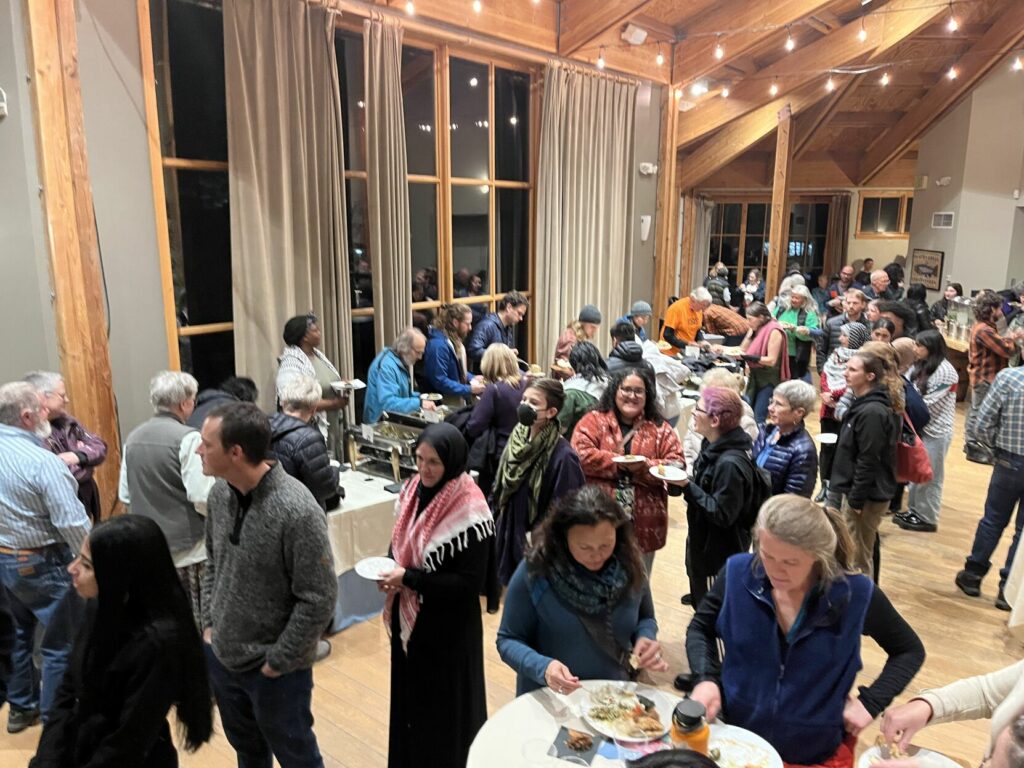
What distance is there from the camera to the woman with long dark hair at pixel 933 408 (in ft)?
15.5

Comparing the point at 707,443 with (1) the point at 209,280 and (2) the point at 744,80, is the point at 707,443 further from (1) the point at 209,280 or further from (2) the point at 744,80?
(2) the point at 744,80

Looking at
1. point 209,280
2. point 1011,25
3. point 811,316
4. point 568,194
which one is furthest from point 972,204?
point 209,280

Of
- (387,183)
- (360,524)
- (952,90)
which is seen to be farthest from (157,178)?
(952,90)

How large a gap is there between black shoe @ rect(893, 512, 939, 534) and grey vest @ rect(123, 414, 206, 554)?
184 inches

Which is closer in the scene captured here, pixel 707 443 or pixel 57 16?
pixel 707 443

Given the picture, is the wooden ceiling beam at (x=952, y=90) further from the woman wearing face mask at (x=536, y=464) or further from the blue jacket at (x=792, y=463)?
the woman wearing face mask at (x=536, y=464)

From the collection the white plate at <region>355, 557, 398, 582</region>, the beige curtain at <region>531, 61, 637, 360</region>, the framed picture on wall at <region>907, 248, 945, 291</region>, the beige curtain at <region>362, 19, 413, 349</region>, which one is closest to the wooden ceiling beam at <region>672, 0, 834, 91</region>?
the beige curtain at <region>531, 61, 637, 360</region>

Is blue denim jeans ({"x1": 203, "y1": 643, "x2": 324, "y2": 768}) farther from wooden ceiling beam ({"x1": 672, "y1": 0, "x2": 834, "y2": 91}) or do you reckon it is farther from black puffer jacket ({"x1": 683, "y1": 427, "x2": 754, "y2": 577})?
wooden ceiling beam ({"x1": 672, "y1": 0, "x2": 834, "y2": 91})

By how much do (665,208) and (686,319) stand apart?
2.24 m

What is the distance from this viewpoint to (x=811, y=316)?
6.94 meters

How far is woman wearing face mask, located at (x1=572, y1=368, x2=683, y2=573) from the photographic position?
3.30 meters

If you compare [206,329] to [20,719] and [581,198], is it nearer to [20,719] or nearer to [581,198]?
[20,719]

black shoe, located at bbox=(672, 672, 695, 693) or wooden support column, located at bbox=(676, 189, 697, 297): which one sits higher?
wooden support column, located at bbox=(676, 189, 697, 297)

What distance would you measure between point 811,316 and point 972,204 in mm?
5849
